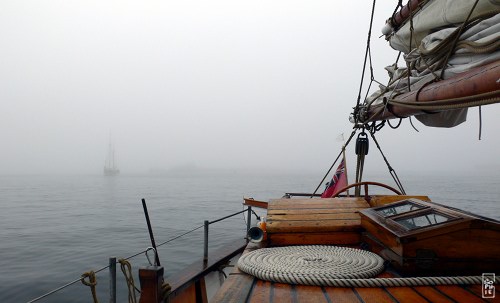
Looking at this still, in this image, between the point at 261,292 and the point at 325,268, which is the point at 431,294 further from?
the point at 261,292

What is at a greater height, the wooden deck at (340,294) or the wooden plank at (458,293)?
the wooden plank at (458,293)

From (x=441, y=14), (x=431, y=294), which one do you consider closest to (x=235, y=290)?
(x=431, y=294)

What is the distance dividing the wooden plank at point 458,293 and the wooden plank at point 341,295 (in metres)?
0.66

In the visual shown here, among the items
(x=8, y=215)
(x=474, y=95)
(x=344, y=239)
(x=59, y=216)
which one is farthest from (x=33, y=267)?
(x=8, y=215)

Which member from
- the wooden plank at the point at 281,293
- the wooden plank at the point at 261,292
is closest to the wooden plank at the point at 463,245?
the wooden plank at the point at 281,293

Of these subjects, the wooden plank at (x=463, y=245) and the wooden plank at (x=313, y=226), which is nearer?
the wooden plank at (x=463, y=245)

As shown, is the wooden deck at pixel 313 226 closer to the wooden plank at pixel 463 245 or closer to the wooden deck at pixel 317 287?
the wooden deck at pixel 317 287

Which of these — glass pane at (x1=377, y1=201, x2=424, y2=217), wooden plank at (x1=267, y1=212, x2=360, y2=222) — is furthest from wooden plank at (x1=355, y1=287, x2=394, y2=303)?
wooden plank at (x1=267, y1=212, x2=360, y2=222)

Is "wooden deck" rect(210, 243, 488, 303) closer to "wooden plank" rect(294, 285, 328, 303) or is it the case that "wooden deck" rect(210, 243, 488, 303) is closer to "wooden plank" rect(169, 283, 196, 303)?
"wooden plank" rect(294, 285, 328, 303)

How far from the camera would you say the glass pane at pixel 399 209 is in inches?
145

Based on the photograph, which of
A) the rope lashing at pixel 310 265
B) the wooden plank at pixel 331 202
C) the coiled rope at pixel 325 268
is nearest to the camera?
the coiled rope at pixel 325 268

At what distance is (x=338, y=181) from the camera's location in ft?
30.7

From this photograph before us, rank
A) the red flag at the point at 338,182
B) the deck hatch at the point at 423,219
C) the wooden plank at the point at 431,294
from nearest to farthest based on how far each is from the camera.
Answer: the wooden plank at the point at 431,294 → the deck hatch at the point at 423,219 → the red flag at the point at 338,182

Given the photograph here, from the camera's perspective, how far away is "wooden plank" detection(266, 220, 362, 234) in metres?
4.03
